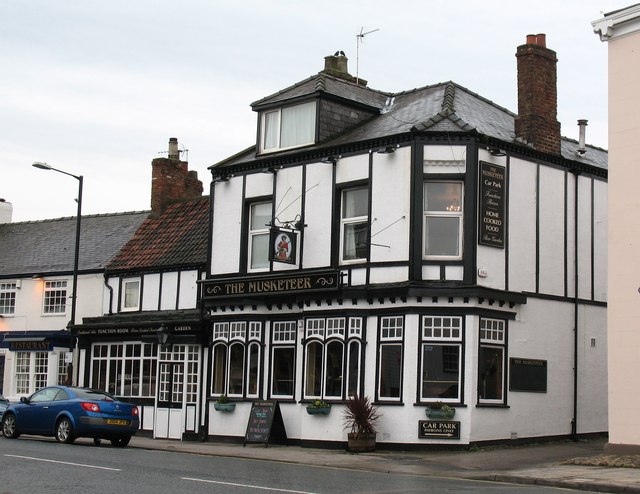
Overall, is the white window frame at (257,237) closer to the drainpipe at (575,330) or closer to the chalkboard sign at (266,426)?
the chalkboard sign at (266,426)

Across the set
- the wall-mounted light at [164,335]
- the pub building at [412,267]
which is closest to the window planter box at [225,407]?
the pub building at [412,267]

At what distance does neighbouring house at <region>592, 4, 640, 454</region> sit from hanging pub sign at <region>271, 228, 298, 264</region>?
894 centimetres

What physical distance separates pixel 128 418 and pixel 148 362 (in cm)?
684

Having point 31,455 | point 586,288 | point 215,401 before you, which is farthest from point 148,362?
point 586,288

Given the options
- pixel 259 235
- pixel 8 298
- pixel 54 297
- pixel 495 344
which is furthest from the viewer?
pixel 8 298

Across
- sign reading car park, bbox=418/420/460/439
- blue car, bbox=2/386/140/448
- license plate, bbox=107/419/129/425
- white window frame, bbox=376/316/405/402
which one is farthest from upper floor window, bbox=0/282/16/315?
sign reading car park, bbox=418/420/460/439

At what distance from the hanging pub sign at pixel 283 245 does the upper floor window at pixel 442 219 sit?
154 inches

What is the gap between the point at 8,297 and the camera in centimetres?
3725

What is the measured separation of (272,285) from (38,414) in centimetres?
674

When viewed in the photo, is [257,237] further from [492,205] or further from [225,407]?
[492,205]

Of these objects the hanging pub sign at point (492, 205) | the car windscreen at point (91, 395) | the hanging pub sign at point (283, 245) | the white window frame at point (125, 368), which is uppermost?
the hanging pub sign at point (492, 205)

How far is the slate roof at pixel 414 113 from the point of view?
2470 cm

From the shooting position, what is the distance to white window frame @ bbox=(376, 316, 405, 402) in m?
23.4

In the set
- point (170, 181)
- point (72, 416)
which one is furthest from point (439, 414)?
point (170, 181)
